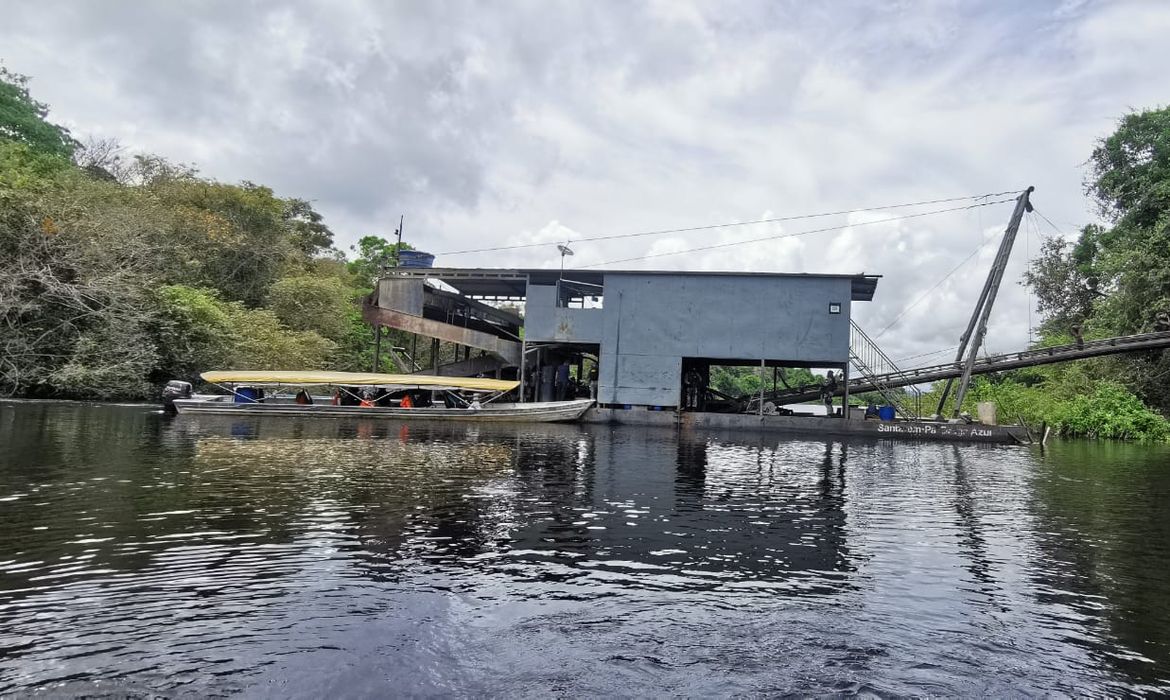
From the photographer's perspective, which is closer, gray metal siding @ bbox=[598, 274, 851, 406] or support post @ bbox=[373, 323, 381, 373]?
gray metal siding @ bbox=[598, 274, 851, 406]

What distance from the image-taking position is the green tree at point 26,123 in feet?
131

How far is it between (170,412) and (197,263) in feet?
48.6

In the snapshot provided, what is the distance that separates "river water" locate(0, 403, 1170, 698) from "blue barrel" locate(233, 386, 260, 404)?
14.7 m

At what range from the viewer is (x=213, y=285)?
4238cm

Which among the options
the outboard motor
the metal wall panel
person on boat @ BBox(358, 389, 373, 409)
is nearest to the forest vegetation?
the outboard motor

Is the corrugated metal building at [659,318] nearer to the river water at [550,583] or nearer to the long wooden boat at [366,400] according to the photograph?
the long wooden boat at [366,400]

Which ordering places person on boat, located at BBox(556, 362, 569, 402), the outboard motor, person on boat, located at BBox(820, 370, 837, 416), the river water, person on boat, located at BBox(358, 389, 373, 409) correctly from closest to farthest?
the river water, the outboard motor, person on boat, located at BBox(358, 389, 373, 409), person on boat, located at BBox(820, 370, 837, 416), person on boat, located at BBox(556, 362, 569, 402)

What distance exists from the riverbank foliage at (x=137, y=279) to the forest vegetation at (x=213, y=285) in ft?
0.30

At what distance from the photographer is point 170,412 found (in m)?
27.1

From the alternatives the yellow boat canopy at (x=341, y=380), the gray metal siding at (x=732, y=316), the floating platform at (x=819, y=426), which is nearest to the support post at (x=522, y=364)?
the yellow boat canopy at (x=341, y=380)

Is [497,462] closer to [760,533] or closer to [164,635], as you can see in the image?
[760,533]

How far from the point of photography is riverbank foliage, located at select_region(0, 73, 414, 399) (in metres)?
30.2

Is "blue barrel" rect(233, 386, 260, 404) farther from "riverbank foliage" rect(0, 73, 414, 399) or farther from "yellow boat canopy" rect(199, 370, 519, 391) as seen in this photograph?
"riverbank foliage" rect(0, 73, 414, 399)

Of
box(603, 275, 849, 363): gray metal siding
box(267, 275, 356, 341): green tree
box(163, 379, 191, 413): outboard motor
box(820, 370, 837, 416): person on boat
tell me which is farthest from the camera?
box(267, 275, 356, 341): green tree
